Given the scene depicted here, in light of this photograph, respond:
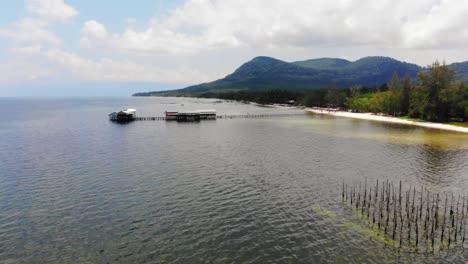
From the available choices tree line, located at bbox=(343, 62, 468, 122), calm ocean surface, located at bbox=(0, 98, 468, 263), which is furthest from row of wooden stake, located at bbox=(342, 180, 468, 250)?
tree line, located at bbox=(343, 62, 468, 122)

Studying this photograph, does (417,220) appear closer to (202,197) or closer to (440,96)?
(202,197)

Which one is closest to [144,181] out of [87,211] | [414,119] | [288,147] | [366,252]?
[87,211]

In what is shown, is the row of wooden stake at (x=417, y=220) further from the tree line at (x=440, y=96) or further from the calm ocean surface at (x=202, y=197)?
the tree line at (x=440, y=96)

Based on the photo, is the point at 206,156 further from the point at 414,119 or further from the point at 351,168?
the point at 414,119

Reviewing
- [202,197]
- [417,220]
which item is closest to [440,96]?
[417,220]

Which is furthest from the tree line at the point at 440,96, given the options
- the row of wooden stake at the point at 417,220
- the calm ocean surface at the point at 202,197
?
the row of wooden stake at the point at 417,220
